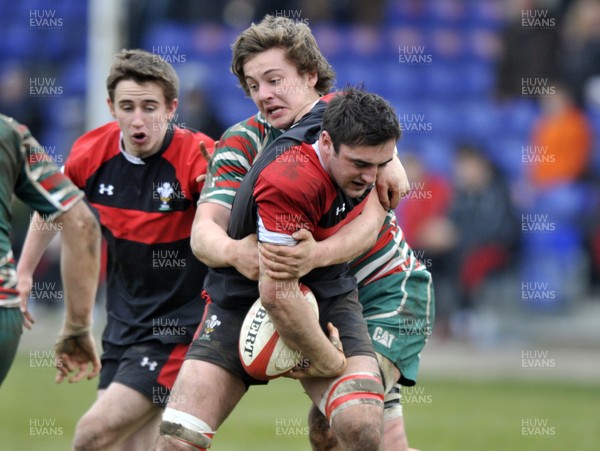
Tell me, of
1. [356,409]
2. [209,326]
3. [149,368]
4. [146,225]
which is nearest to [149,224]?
[146,225]

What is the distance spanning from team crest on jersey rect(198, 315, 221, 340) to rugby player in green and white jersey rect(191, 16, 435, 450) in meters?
0.29

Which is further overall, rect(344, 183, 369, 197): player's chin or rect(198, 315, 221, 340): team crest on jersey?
rect(198, 315, 221, 340): team crest on jersey

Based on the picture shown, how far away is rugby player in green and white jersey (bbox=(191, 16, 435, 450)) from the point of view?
532 cm

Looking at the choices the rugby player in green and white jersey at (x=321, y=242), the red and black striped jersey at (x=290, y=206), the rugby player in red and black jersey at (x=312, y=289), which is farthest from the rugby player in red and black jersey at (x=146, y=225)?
the rugby player in red and black jersey at (x=312, y=289)

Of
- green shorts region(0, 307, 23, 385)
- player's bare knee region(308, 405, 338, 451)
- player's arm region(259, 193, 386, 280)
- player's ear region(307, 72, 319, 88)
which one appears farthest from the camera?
player's bare knee region(308, 405, 338, 451)

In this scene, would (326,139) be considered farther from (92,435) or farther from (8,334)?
(92,435)

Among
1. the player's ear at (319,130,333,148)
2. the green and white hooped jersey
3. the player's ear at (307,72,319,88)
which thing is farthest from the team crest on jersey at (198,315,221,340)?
the player's ear at (307,72,319,88)

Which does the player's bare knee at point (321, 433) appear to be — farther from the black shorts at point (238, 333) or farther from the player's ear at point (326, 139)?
the player's ear at point (326, 139)

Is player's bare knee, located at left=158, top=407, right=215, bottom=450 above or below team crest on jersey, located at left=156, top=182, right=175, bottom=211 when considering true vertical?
below

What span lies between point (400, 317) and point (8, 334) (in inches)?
84.3

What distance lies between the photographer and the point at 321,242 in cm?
511

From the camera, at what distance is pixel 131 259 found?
6.43 meters

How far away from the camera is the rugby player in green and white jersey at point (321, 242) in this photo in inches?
209

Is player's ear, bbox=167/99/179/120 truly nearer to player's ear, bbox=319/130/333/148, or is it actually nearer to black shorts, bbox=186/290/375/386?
black shorts, bbox=186/290/375/386
